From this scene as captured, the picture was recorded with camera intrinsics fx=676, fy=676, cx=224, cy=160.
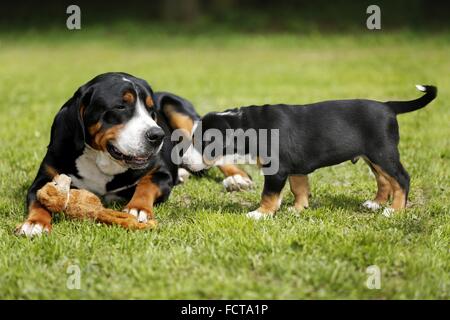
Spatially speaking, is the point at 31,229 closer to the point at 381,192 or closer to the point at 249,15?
the point at 381,192

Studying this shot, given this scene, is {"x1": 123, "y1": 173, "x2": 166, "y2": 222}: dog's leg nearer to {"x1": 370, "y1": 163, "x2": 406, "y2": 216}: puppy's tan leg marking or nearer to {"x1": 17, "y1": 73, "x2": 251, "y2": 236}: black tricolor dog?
{"x1": 17, "y1": 73, "x2": 251, "y2": 236}: black tricolor dog

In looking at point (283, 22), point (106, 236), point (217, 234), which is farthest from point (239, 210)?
point (283, 22)

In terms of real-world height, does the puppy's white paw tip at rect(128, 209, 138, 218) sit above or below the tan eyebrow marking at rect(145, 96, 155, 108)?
below

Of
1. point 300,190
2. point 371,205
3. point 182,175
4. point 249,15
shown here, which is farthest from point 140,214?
point 249,15

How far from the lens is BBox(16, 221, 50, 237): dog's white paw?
4.48 m

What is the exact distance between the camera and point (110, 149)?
4.94 metres

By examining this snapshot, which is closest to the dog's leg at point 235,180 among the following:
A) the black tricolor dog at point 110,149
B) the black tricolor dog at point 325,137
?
the black tricolor dog at point 110,149

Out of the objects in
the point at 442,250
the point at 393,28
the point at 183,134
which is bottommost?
the point at 442,250

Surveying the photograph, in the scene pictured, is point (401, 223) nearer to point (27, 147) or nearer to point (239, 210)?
point (239, 210)

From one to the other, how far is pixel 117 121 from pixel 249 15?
68.8 feet

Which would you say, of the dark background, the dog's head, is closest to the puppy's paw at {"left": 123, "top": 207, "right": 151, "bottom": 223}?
the dog's head

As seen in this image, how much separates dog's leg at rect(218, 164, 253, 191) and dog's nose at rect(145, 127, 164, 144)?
1.23m

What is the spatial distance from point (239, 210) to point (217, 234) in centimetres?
86

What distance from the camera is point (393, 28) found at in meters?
21.9
